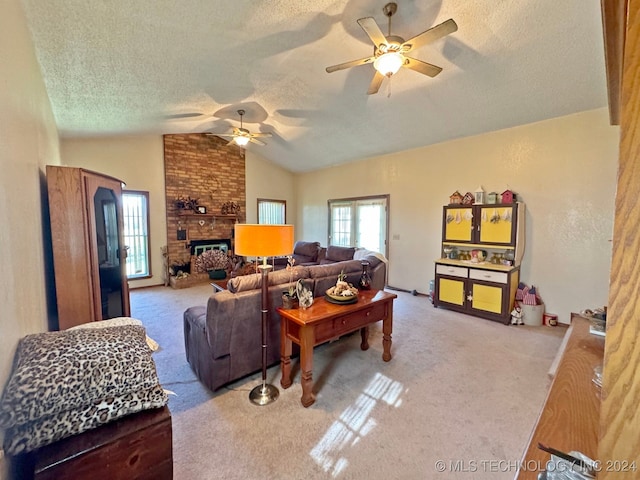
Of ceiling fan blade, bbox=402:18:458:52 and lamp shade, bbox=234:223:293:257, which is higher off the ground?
ceiling fan blade, bbox=402:18:458:52

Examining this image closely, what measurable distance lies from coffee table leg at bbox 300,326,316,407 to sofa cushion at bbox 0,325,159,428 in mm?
1052

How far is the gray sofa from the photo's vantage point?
2219 mm

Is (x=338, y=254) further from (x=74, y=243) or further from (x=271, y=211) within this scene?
(x=74, y=243)

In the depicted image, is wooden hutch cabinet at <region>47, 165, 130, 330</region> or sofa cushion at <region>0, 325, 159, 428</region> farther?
wooden hutch cabinet at <region>47, 165, 130, 330</region>

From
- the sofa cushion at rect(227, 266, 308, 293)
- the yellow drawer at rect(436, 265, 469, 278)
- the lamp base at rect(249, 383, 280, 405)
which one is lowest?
the lamp base at rect(249, 383, 280, 405)

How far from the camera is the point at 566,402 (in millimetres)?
1143

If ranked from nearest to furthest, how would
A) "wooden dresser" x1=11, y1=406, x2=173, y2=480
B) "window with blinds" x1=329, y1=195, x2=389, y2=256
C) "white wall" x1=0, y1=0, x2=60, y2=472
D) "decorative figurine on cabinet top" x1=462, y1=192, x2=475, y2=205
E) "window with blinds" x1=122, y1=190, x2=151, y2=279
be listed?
"wooden dresser" x1=11, y1=406, x2=173, y2=480 → "white wall" x1=0, y1=0, x2=60, y2=472 → "decorative figurine on cabinet top" x1=462, y1=192, x2=475, y2=205 → "window with blinds" x1=122, y1=190, x2=151, y2=279 → "window with blinds" x1=329, y1=195, x2=389, y2=256

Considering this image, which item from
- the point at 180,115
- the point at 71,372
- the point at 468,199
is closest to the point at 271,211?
the point at 180,115

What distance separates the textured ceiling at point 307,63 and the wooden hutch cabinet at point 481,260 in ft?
4.54

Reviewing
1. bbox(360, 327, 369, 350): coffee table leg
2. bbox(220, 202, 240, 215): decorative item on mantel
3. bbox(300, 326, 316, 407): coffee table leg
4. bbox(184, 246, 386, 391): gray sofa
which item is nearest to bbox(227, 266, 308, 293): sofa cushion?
bbox(184, 246, 386, 391): gray sofa

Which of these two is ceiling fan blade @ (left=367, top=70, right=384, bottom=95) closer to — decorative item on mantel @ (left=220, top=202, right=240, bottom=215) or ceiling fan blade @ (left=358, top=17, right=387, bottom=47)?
ceiling fan blade @ (left=358, top=17, right=387, bottom=47)

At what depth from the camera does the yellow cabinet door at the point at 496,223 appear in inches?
151

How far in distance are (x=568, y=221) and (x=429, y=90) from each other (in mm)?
2568

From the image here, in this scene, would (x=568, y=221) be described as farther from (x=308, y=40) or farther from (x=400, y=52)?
(x=308, y=40)
